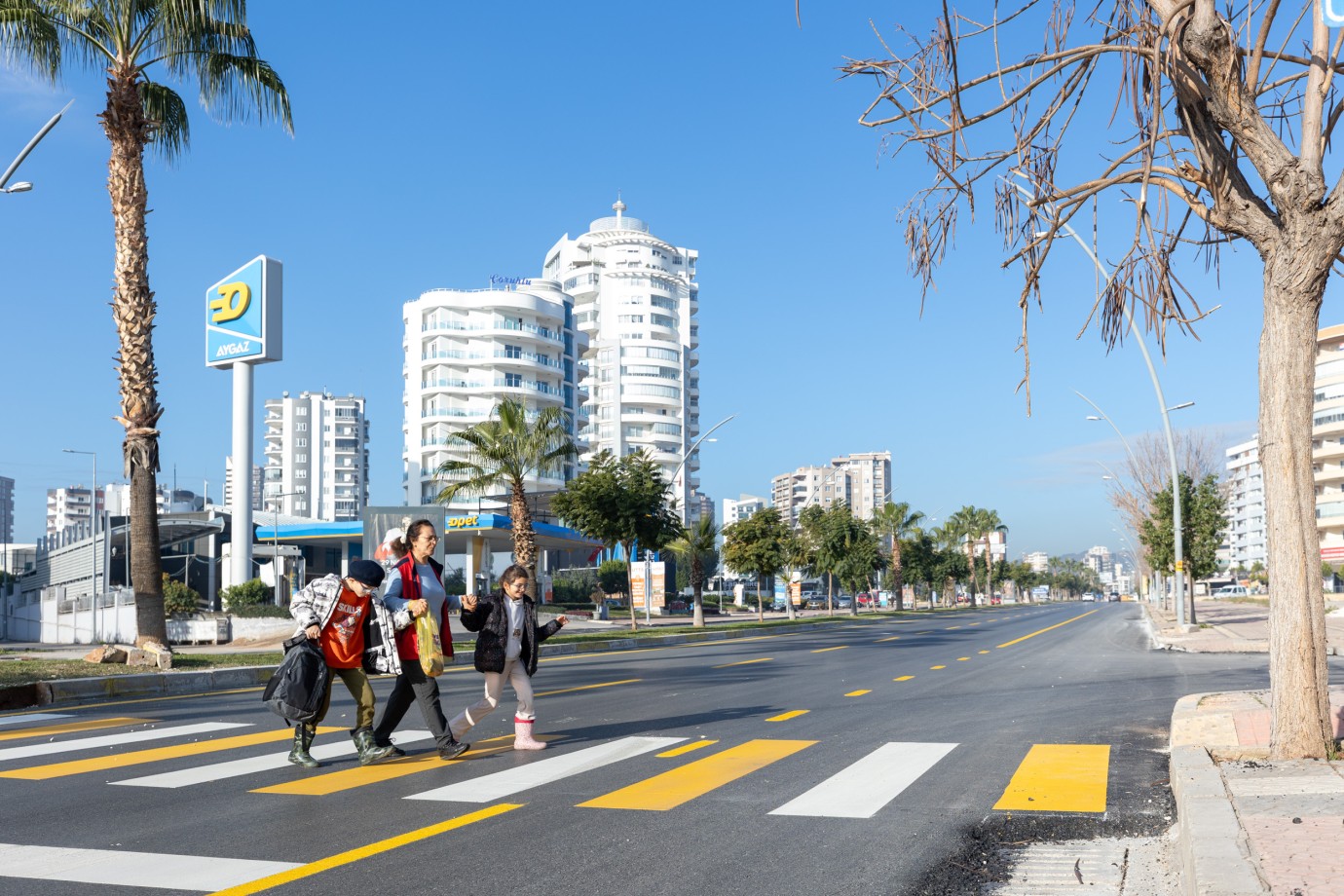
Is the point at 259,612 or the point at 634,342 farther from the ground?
the point at 634,342

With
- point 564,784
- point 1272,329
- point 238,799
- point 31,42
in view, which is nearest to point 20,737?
point 238,799

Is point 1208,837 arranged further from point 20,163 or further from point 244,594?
point 244,594

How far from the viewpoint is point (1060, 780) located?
8133mm

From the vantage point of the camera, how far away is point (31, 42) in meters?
20.0

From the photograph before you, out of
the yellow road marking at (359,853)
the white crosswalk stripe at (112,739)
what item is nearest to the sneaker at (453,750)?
the yellow road marking at (359,853)

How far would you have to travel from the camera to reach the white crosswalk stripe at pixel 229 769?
811 centimetres

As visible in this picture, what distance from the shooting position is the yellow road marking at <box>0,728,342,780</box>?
8602 mm

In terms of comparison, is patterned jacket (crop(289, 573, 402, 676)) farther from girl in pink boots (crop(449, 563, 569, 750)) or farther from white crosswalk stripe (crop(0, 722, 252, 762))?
white crosswalk stripe (crop(0, 722, 252, 762))

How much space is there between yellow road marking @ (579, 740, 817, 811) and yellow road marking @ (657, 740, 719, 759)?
0.97 feet

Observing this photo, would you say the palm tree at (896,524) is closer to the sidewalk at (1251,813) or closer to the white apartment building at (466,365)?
the white apartment building at (466,365)

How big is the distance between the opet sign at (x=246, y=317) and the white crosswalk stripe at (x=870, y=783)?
4134 cm

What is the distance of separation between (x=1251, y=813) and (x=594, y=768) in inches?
174

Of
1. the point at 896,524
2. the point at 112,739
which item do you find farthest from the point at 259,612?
the point at 896,524

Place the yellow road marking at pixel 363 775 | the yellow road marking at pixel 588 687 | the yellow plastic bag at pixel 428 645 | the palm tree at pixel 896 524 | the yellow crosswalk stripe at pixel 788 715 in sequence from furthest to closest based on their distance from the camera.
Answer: the palm tree at pixel 896 524, the yellow road marking at pixel 588 687, the yellow crosswalk stripe at pixel 788 715, the yellow plastic bag at pixel 428 645, the yellow road marking at pixel 363 775
